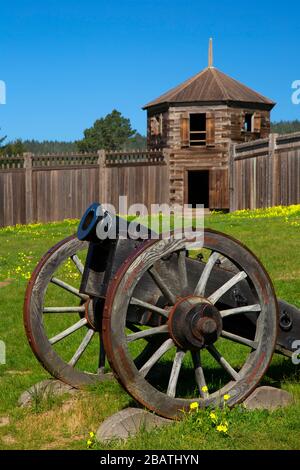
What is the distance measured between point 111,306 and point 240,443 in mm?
1243

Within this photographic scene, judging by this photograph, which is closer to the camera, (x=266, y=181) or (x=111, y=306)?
(x=111, y=306)

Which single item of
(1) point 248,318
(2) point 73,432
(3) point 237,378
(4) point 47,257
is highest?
(4) point 47,257

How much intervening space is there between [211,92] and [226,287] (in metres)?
26.8

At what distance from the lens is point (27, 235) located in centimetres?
2005

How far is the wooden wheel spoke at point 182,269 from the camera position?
5.46 metres

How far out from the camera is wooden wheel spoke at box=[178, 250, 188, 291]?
546 cm

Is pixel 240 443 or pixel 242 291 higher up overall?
pixel 242 291

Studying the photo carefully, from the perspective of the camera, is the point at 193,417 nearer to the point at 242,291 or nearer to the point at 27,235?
the point at 242,291

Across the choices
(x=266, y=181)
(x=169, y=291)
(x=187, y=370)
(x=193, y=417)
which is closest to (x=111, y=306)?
(x=169, y=291)

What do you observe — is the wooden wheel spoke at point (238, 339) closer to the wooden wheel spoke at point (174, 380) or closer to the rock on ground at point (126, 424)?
the wooden wheel spoke at point (174, 380)

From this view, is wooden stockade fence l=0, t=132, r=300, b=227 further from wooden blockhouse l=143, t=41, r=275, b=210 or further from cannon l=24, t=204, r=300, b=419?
cannon l=24, t=204, r=300, b=419

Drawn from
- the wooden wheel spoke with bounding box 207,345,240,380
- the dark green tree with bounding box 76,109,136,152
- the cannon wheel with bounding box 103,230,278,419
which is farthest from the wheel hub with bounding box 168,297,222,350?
the dark green tree with bounding box 76,109,136,152
